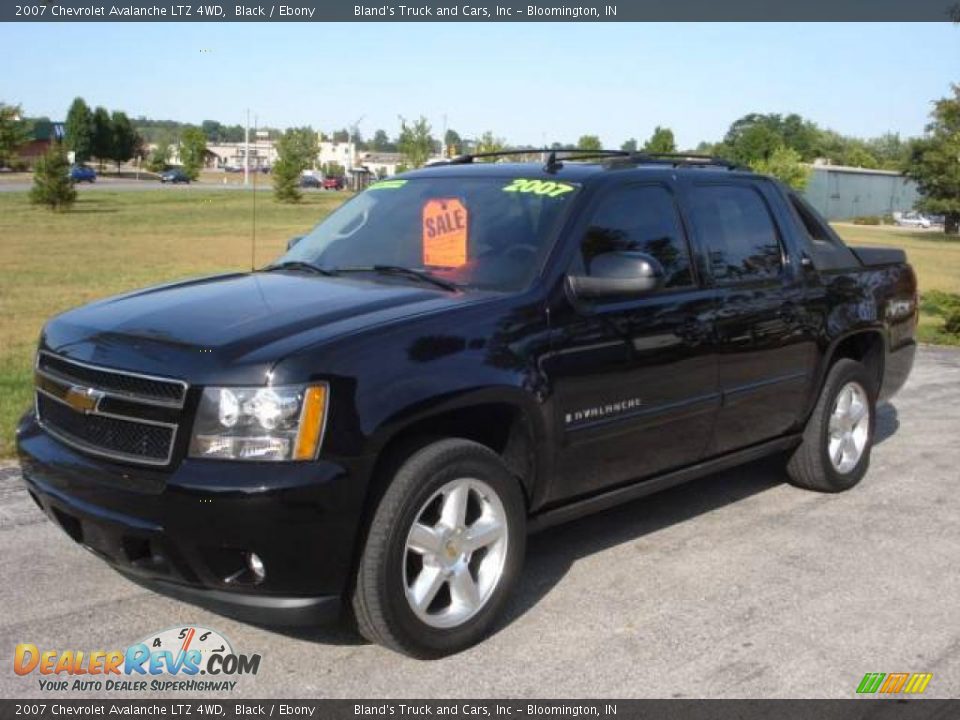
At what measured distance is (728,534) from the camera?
5.38 m

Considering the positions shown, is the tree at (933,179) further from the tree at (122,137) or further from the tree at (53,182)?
the tree at (122,137)

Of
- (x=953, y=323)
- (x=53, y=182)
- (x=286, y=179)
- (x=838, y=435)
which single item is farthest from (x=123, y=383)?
(x=286, y=179)

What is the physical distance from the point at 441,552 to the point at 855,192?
83.0 metres

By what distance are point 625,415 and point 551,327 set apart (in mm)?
614

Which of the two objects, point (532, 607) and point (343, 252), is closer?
point (532, 607)

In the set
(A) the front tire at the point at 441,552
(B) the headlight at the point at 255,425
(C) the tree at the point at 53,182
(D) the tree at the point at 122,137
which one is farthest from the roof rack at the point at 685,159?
(D) the tree at the point at 122,137

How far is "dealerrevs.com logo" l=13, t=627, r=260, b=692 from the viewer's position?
3.60 metres

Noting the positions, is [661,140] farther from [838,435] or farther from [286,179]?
[838,435]

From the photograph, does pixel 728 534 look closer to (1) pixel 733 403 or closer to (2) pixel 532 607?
(1) pixel 733 403

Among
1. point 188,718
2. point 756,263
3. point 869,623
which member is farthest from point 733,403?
point 188,718

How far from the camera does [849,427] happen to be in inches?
248

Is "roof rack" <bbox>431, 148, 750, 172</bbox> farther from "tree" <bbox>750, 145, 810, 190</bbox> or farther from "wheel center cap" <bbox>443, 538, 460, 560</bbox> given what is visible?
"tree" <bbox>750, 145, 810, 190</bbox>

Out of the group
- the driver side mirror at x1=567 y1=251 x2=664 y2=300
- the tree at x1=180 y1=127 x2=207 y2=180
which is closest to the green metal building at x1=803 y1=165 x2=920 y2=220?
the tree at x1=180 y1=127 x2=207 y2=180

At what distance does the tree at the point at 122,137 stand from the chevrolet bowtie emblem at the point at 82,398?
3844 inches
